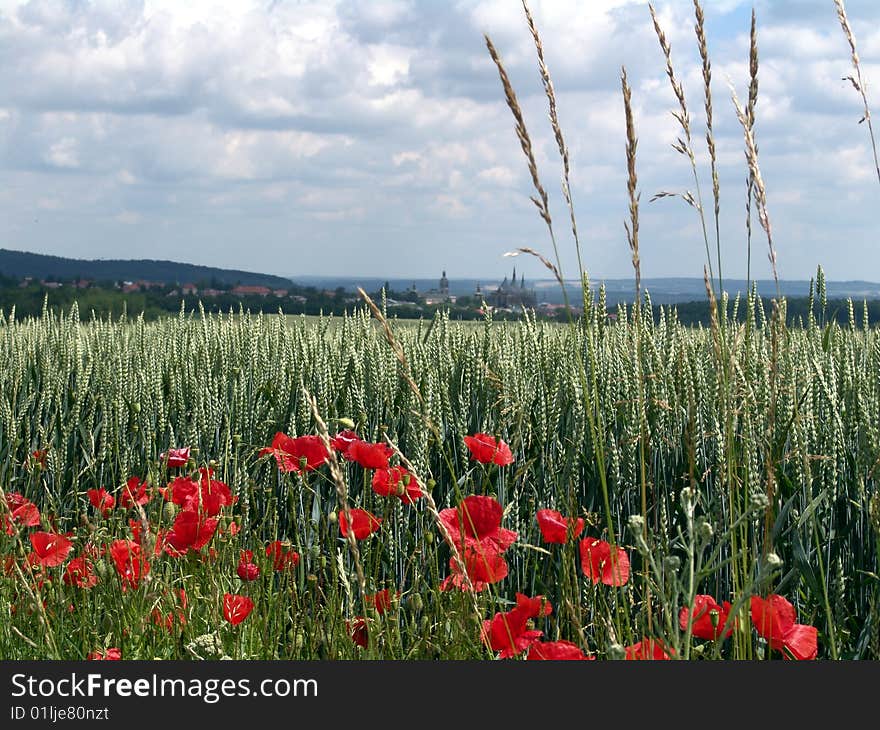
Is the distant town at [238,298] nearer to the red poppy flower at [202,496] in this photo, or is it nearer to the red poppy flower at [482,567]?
the red poppy flower at [202,496]

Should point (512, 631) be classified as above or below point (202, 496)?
below

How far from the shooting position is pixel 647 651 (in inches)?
59.0

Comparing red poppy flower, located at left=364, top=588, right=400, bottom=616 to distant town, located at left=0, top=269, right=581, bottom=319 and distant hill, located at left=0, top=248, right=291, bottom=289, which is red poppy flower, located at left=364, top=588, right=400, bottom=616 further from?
distant hill, located at left=0, top=248, right=291, bottom=289

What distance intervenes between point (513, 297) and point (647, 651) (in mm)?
2435

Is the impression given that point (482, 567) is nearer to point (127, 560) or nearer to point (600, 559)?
point (600, 559)

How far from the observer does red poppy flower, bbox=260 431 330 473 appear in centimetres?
213

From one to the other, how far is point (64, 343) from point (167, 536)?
10.4 ft

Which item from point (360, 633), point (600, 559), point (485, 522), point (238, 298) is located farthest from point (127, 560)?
point (238, 298)

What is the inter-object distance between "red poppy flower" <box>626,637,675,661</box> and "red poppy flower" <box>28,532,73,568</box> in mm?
1399

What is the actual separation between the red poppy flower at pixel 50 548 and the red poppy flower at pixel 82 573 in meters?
0.05

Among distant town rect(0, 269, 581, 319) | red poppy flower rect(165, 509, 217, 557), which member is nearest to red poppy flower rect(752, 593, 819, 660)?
red poppy flower rect(165, 509, 217, 557)

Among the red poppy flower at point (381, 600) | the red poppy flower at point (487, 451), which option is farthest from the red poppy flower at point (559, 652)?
the red poppy flower at point (487, 451)

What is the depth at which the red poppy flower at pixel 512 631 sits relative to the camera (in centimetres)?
167

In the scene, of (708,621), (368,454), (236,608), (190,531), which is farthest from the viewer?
(190,531)
